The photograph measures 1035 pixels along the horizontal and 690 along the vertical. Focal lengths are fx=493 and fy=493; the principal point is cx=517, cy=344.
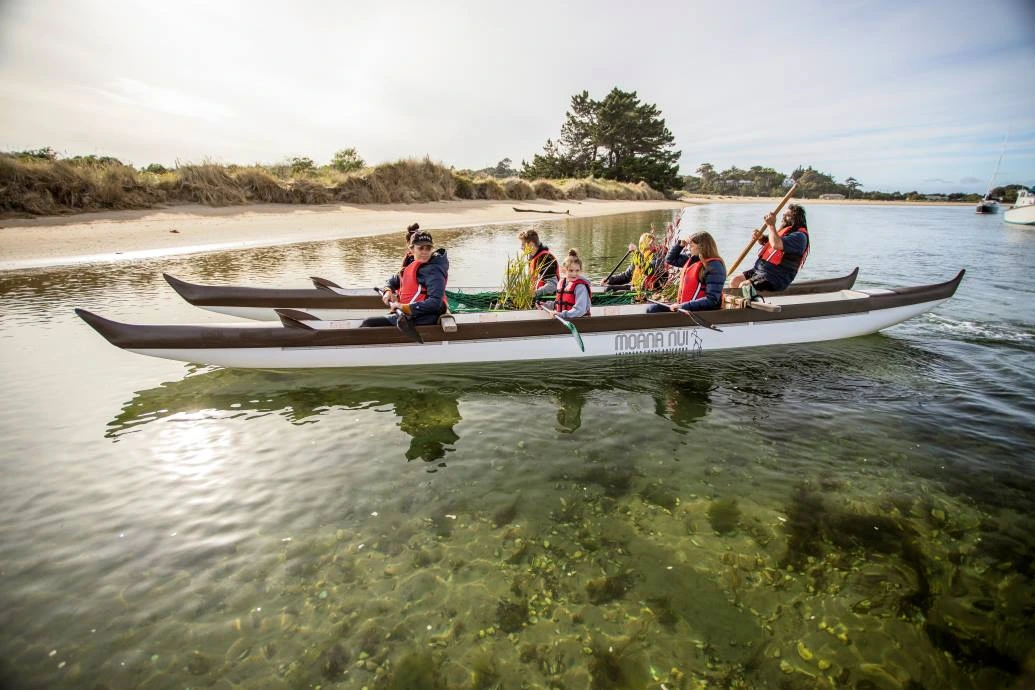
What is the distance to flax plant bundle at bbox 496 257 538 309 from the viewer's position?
8320 mm

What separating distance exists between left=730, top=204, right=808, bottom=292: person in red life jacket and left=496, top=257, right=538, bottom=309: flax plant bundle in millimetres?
3699

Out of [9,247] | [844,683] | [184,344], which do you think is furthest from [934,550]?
[9,247]

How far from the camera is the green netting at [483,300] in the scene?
8680mm

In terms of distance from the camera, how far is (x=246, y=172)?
73.1ft

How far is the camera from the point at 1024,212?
30.1 metres

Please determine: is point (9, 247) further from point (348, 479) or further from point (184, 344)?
point (348, 479)

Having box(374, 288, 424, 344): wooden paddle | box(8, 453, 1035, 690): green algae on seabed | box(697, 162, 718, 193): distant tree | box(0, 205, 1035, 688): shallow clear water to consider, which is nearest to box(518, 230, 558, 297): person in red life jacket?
box(0, 205, 1035, 688): shallow clear water

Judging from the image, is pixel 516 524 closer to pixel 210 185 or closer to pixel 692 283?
pixel 692 283

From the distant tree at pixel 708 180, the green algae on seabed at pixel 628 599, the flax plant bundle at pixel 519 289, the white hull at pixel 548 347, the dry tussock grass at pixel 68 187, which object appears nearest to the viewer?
the green algae on seabed at pixel 628 599

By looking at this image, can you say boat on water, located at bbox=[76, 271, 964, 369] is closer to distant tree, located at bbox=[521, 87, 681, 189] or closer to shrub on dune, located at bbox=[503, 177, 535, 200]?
shrub on dune, located at bbox=[503, 177, 535, 200]

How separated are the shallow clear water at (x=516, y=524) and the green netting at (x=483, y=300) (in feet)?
6.68

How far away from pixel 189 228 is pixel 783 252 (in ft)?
61.9

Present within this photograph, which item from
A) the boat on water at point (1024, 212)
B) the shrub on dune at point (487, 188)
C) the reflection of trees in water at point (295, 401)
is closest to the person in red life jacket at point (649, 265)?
the reflection of trees in water at point (295, 401)

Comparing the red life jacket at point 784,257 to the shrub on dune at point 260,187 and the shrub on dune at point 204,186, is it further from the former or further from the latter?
the shrub on dune at point 260,187
